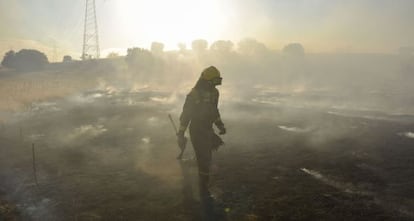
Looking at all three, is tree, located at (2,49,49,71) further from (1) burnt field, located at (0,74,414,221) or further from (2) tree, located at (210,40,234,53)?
(1) burnt field, located at (0,74,414,221)

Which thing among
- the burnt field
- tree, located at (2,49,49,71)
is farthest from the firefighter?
tree, located at (2,49,49,71)

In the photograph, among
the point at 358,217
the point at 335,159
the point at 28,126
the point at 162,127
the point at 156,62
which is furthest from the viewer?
the point at 156,62

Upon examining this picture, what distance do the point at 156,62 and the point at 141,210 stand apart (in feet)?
221

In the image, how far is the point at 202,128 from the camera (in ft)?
28.0

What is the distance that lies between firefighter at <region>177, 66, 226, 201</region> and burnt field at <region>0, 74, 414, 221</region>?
1.55 feet

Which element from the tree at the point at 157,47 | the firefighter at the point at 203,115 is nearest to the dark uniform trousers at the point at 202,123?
the firefighter at the point at 203,115

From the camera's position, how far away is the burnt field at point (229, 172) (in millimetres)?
7539

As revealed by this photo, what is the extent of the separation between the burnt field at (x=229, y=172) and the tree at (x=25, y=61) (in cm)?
6485

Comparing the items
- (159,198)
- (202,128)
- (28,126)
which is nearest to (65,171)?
(159,198)

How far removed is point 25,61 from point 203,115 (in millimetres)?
78557

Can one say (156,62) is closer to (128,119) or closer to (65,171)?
(128,119)

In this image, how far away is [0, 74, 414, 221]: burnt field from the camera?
7539 mm

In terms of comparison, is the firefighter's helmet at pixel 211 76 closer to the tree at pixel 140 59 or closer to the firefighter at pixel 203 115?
the firefighter at pixel 203 115

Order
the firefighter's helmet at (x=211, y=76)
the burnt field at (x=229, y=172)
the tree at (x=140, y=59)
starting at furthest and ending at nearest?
the tree at (x=140, y=59) → the firefighter's helmet at (x=211, y=76) → the burnt field at (x=229, y=172)
